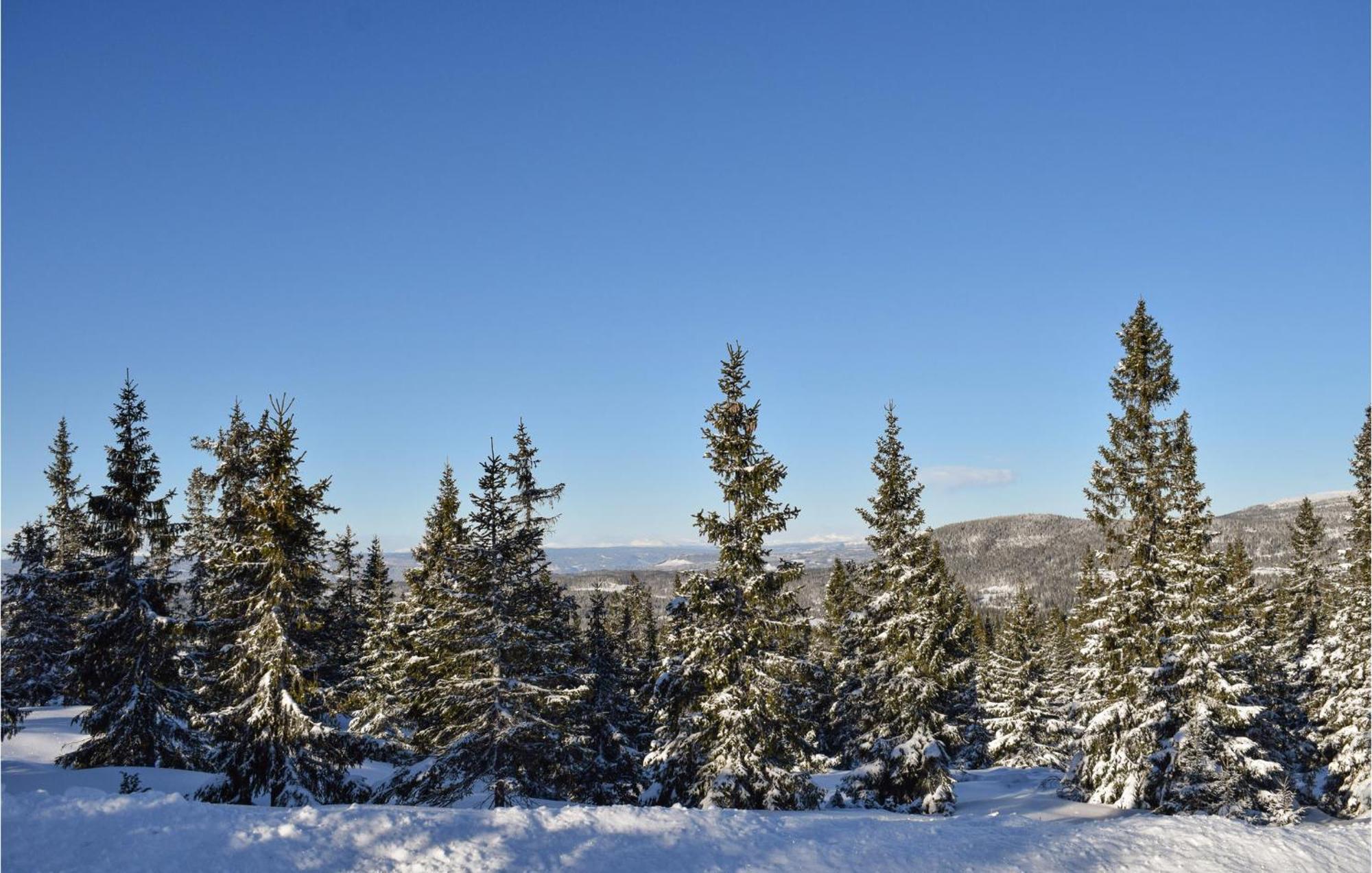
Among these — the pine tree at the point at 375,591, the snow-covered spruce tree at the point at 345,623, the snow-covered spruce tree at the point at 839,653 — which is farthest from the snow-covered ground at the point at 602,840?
the pine tree at the point at 375,591

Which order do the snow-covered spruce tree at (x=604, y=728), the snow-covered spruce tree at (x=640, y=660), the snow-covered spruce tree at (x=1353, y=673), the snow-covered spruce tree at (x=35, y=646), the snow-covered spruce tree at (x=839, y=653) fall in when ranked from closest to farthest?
1. the snow-covered spruce tree at (x=1353, y=673)
2. the snow-covered spruce tree at (x=604, y=728)
3. the snow-covered spruce tree at (x=839, y=653)
4. the snow-covered spruce tree at (x=640, y=660)
5. the snow-covered spruce tree at (x=35, y=646)

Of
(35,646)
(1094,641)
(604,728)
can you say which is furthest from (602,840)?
(35,646)

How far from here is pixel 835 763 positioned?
88.1 feet

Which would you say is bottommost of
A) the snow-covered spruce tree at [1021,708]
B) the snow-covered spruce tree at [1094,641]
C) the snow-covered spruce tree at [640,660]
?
the snow-covered spruce tree at [1021,708]

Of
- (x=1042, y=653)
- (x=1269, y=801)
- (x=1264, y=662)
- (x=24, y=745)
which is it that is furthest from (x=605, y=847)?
(x=1042, y=653)

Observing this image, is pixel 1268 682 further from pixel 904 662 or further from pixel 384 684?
pixel 384 684

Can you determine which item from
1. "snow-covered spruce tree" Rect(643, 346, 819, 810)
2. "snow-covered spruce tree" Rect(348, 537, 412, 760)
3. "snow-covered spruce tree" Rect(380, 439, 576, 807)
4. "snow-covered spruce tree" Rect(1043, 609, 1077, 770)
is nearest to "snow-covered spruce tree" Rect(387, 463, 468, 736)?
"snow-covered spruce tree" Rect(348, 537, 412, 760)

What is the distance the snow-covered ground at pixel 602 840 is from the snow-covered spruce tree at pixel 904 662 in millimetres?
7170

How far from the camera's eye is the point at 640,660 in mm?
42594

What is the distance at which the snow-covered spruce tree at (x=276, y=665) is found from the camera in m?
20.9

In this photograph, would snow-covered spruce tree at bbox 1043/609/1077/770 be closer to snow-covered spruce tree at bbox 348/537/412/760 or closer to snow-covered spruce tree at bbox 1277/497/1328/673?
snow-covered spruce tree at bbox 1277/497/1328/673

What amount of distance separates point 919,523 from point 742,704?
8854 mm

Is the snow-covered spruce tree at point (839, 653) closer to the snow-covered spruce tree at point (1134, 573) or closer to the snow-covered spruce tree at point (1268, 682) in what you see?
the snow-covered spruce tree at point (1134, 573)

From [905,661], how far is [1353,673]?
1462cm
